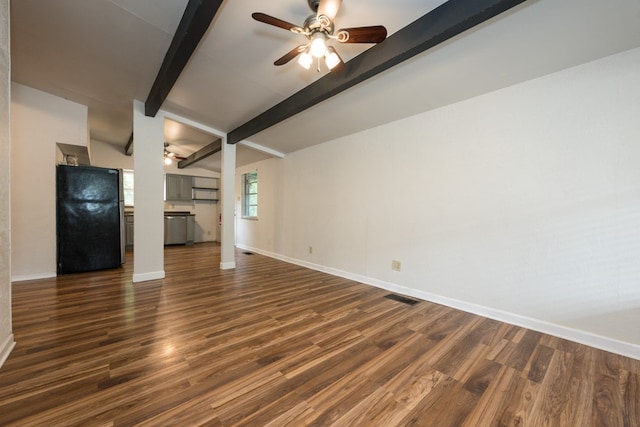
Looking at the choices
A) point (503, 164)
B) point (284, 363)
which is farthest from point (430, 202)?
point (284, 363)

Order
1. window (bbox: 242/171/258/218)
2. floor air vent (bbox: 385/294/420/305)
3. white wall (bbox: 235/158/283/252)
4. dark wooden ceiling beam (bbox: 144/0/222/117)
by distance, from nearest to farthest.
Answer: dark wooden ceiling beam (bbox: 144/0/222/117)
floor air vent (bbox: 385/294/420/305)
white wall (bbox: 235/158/283/252)
window (bbox: 242/171/258/218)

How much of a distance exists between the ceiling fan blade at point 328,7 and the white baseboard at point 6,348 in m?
3.09

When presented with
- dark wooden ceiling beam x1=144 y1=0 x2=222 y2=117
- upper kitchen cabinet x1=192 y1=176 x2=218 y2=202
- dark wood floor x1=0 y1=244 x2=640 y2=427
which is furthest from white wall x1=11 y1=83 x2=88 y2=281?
upper kitchen cabinet x1=192 y1=176 x2=218 y2=202

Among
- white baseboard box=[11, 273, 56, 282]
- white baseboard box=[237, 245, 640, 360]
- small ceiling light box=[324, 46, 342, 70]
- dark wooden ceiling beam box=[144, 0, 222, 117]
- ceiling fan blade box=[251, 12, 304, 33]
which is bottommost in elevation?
white baseboard box=[237, 245, 640, 360]

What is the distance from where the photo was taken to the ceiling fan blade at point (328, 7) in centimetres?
154

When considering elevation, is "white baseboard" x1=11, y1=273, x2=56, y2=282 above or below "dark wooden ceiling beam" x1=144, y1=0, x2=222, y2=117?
below

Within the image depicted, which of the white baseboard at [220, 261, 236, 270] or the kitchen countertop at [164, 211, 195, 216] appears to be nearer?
the white baseboard at [220, 261, 236, 270]

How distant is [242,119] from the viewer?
383cm

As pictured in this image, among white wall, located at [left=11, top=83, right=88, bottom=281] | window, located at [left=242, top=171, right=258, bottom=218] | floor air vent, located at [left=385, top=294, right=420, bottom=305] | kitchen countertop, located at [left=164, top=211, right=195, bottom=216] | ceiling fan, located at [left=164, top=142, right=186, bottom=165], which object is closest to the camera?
floor air vent, located at [left=385, top=294, right=420, bottom=305]

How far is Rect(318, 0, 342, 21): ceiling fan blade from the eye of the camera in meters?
1.54

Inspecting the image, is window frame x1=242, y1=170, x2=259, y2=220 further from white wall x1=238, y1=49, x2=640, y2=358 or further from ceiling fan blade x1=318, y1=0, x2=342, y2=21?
ceiling fan blade x1=318, y1=0, x2=342, y2=21

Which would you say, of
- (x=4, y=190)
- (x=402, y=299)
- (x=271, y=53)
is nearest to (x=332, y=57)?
(x=271, y=53)

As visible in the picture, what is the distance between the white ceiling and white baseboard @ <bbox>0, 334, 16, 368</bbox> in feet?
8.62

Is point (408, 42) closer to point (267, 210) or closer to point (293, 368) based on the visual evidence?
point (293, 368)
